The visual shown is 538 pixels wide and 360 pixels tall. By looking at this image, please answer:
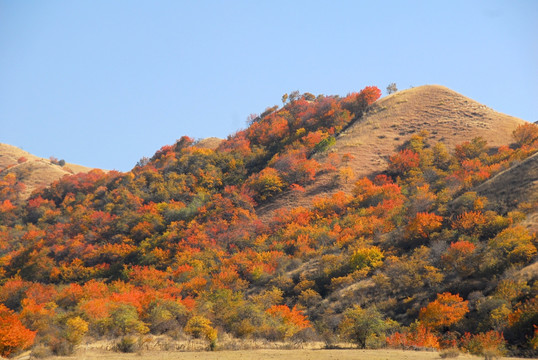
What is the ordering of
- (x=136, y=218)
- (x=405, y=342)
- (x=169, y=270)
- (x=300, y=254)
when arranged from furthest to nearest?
(x=136, y=218), (x=169, y=270), (x=300, y=254), (x=405, y=342)

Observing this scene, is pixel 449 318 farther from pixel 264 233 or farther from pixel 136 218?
pixel 136 218

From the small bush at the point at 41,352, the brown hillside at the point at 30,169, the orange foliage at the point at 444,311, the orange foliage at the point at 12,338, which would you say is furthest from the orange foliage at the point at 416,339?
the brown hillside at the point at 30,169

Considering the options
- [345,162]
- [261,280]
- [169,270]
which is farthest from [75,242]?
[345,162]

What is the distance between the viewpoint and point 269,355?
2708 centimetres

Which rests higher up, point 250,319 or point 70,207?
point 70,207

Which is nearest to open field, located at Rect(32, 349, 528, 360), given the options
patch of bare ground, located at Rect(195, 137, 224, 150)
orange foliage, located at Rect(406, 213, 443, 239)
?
orange foliage, located at Rect(406, 213, 443, 239)

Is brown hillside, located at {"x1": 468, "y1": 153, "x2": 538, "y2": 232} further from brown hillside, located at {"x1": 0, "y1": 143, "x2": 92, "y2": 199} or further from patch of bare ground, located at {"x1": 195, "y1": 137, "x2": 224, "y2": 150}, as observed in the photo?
brown hillside, located at {"x1": 0, "y1": 143, "x2": 92, "y2": 199}

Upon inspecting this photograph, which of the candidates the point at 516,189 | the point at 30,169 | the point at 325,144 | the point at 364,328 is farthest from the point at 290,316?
the point at 30,169

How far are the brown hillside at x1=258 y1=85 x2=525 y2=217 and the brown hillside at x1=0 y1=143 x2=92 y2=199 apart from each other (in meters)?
69.6

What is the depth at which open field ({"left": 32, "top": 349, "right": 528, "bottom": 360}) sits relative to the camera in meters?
25.2

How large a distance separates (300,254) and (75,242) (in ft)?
122

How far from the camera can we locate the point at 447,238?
45344 mm

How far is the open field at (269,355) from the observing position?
2516cm

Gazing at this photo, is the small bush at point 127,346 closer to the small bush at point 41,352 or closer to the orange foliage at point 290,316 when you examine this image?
the small bush at point 41,352
